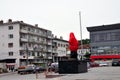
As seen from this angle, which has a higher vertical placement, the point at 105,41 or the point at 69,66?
the point at 105,41

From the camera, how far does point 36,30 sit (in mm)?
102062

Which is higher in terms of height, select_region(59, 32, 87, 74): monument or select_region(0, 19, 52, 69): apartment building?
select_region(0, 19, 52, 69): apartment building

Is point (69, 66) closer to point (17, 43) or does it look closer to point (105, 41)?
point (17, 43)

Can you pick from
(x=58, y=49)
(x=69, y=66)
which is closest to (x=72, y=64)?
(x=69, y=66)

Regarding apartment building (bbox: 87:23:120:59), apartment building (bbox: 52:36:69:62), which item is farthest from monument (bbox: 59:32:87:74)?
apartment building (bbox: 52:36:69:62)

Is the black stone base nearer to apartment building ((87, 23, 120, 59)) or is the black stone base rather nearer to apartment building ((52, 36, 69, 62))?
apartment building ((87, 23, 120, 59))

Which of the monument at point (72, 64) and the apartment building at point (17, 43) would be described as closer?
the monument at point (72, 64)

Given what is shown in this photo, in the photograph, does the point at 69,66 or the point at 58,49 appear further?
the point at 58,49

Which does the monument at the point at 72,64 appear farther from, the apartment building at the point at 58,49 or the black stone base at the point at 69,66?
the apartment building at the point at 58,49

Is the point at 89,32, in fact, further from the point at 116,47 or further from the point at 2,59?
the point at 2,59

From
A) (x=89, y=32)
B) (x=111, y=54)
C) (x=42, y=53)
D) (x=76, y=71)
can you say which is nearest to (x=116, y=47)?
(x=111, y=54)

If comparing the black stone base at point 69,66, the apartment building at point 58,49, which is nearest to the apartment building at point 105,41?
the apartment building at point 58,49

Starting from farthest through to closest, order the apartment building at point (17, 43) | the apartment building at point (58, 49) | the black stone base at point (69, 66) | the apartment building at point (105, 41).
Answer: the apartment building at point (58, 49) < the apartment building at point (105, 41) < the apartment building at point (17, 43) < the black stone base at point (69, 66)

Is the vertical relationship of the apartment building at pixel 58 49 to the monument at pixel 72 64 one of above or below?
above
